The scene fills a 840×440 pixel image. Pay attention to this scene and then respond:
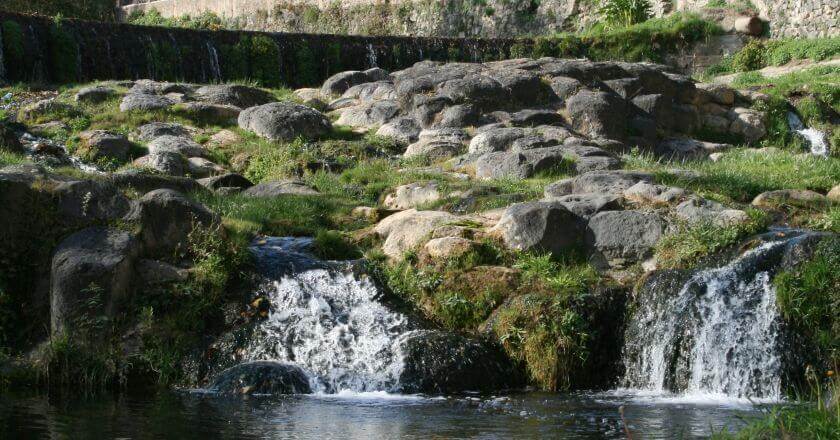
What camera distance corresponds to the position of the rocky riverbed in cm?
880

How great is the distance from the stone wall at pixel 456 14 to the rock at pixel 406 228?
17.5 metres

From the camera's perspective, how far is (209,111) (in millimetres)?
17281

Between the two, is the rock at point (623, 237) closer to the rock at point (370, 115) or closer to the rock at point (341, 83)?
the rock at point (370, 115)

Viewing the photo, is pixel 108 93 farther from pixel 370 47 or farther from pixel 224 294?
pixel 224 294

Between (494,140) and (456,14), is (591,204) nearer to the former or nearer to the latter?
(494,140)

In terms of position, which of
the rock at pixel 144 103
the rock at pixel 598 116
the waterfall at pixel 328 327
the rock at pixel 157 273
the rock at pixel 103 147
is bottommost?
the waterfall at pixel 328 327

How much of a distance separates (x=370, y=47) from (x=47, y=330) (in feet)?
53.6

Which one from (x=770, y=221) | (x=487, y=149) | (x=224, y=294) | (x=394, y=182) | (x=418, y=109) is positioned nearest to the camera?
(x=224, y=294)

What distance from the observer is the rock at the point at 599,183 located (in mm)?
11727

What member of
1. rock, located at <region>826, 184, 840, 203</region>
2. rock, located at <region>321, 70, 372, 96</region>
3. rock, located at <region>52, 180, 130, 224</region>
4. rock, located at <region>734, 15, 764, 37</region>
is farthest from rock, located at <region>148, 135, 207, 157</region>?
rock, located at <region>734, 15, 764, 37</region>

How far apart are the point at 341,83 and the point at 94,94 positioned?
480 centimetres

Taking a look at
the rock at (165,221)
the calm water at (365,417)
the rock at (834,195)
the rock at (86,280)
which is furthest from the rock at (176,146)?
the rock at (834,195)

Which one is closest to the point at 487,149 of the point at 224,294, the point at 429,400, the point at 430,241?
the point at 430,241

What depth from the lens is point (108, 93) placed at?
17828 mm
